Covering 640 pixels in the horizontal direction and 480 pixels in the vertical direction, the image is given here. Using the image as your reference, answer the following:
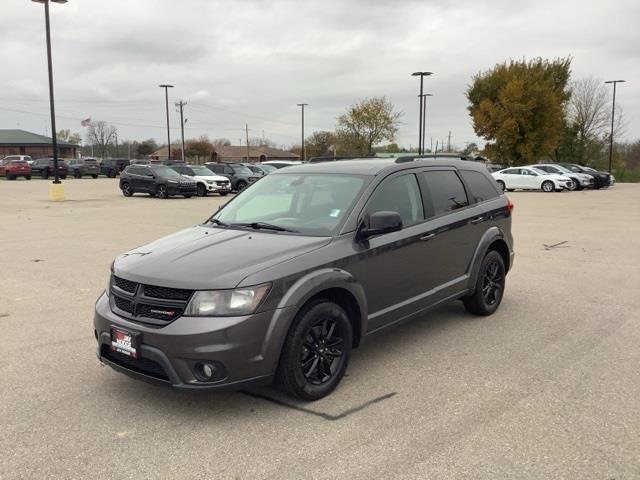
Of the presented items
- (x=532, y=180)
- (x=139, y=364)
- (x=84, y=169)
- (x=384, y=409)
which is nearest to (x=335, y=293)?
(x=384, y=409)

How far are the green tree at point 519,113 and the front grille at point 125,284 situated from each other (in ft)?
149

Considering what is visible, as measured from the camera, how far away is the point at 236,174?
3030cm

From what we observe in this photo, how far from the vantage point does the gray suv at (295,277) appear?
340 centimetres

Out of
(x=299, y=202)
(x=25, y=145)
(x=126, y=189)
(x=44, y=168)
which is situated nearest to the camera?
(x=299, y=202)

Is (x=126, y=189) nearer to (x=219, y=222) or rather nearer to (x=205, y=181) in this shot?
(x=205, y=181)

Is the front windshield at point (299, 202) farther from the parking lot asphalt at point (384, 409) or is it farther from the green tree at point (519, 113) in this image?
the green tree at point (519, 113)

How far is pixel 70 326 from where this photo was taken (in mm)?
5543

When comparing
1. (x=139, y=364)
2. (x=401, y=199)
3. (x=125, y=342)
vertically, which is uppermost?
(x=401, y=199)

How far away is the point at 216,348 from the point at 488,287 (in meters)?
3.56

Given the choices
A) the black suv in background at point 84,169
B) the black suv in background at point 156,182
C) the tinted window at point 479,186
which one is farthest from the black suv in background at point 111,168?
the tinted window at point 479,186

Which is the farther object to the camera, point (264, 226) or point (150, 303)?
point (264, 226)

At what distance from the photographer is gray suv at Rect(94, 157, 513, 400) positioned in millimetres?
3402

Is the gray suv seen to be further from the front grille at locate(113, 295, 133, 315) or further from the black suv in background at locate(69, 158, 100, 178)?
the black suv in background at locate(69, 158, 100, 178)

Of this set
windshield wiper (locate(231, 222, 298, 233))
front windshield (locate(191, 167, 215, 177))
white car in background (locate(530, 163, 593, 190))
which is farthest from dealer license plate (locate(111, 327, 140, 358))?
white car in background (locate(530, 163, 593, 190))
